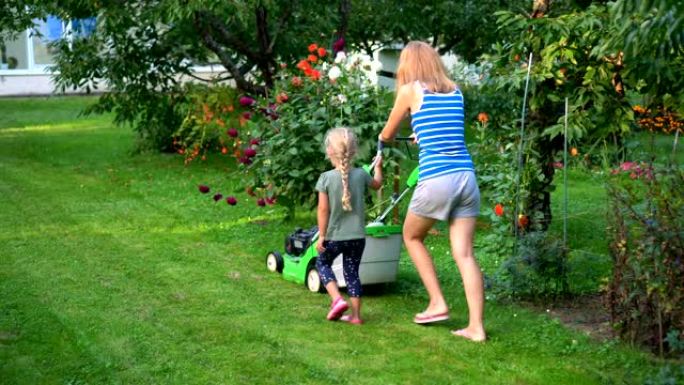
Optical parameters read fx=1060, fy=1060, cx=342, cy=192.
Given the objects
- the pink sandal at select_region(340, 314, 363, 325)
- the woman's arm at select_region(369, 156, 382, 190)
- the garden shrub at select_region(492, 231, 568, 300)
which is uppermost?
the woman's arm at select_region(369, 156, 382, 190)

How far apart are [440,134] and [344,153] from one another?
0.69m

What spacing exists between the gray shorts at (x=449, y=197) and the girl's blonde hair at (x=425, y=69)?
53 centimetres

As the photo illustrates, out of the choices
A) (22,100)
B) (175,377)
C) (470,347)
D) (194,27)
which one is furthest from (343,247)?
(22,100)

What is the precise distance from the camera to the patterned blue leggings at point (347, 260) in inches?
258

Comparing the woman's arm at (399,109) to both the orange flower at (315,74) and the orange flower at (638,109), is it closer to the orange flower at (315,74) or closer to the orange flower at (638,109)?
the orange flower at (315,74)

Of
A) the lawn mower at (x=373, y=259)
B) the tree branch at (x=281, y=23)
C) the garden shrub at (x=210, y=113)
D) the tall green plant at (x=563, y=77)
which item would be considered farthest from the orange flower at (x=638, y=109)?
the garden shrub at (x=210, y=113)

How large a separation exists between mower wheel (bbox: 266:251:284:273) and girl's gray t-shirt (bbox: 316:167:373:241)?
1400mm

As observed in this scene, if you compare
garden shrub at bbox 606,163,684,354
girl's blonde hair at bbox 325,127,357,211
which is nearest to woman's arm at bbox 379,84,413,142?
girl's blonde hair at bbox 325,127,357,211

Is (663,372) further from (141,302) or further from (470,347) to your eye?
(141,302)

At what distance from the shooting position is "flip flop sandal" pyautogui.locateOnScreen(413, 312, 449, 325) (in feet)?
20.9

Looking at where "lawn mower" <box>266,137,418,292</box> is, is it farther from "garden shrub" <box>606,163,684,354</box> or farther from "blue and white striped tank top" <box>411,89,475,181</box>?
"garden shrub" <box>606,163,684,354</box>

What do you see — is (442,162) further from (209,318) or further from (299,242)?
(299,242)

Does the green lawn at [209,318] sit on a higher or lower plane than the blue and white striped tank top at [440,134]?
lower

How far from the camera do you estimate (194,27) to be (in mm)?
12883
